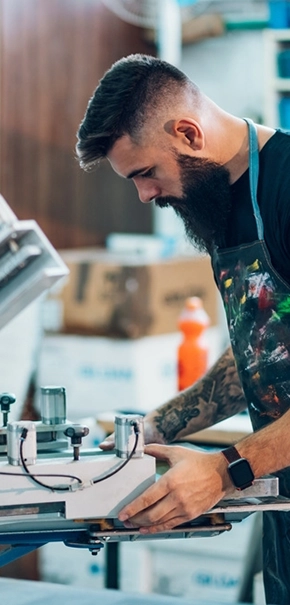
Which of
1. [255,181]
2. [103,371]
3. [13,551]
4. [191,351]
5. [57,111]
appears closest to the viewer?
[13,551]

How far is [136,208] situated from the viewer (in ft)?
15.9

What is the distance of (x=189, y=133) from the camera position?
1.66m

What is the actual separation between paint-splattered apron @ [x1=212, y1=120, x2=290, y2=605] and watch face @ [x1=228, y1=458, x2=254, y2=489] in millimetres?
214

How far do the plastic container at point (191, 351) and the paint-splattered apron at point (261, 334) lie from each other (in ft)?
2.93

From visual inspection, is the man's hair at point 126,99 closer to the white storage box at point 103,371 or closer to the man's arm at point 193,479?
the man's arm at point 193,479

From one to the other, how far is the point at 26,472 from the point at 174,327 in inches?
100

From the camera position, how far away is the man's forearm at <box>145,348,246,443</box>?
1913 mm

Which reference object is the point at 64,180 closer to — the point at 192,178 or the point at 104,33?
the point at 104,33

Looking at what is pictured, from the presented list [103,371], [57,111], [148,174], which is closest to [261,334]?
[148,174]

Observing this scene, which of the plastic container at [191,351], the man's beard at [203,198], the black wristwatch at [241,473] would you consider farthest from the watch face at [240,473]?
the plastic container at [191,351]

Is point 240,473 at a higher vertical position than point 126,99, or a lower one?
lower

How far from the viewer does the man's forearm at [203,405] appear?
191cm

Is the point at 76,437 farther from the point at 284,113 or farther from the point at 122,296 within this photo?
the point at 284,113

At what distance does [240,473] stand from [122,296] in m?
2.38
